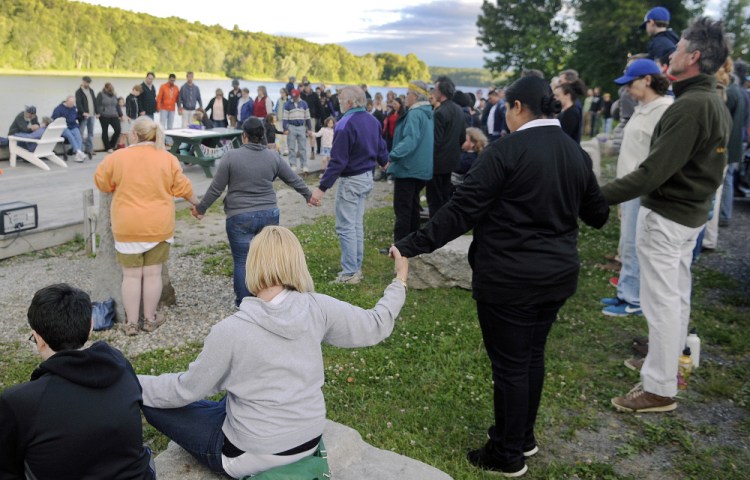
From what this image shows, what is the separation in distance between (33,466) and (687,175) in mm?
3639

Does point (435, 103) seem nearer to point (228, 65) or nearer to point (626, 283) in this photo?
point (626, 283)

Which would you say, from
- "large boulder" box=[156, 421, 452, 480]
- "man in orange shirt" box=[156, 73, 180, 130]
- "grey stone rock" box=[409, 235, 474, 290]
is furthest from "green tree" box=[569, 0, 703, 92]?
"large boulder" box=[156, 421, 452, 480]

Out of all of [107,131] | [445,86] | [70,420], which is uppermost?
[445,86]

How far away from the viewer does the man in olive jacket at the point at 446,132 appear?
24.0ft

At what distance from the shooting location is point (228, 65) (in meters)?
83.6

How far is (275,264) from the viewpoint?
2512 mm

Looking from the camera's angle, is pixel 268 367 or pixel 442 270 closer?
pixel 268 367

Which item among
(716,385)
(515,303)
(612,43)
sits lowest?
(716,385)

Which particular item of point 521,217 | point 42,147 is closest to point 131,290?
point 521,217

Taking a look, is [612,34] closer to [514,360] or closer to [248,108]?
[248,108]

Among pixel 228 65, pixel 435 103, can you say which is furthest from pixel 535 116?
pixel 228 65

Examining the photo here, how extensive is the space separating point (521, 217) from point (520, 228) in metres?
0.05

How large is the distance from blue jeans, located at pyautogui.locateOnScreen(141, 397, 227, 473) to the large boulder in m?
0.08

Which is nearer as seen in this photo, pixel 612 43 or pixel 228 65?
pixel 612 43
